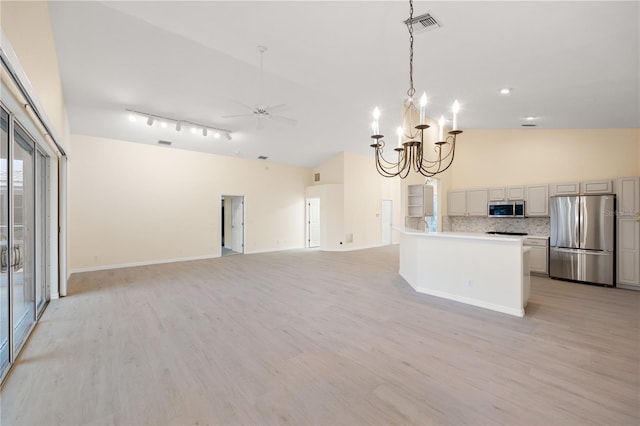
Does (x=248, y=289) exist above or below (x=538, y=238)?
below

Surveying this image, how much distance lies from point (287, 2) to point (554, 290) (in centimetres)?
583

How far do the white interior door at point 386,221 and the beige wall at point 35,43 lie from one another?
31.1 feet

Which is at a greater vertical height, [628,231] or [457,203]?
[457,203]

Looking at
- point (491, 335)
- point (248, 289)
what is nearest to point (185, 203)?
point (248, 289)

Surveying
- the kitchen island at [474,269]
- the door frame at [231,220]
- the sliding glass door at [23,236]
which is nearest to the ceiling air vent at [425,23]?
the kitchen island at [474,269]

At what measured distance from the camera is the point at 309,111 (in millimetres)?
6156

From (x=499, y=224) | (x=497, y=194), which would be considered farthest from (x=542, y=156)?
(x=499, y=224)

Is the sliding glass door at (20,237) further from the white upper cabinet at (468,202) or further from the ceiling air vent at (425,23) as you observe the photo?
the white upper cabinet at (468,202)

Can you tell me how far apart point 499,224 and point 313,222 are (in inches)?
242

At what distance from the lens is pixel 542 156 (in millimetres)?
5844

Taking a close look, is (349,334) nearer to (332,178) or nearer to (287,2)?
(287,2)

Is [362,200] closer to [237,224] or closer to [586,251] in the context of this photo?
[237,224]

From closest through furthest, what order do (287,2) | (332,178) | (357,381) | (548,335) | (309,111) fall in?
1. (357,381)
2. (287,2)
3. (548,335)
4. (309,111)
5. (332,178)

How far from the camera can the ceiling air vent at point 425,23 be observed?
102 inches
